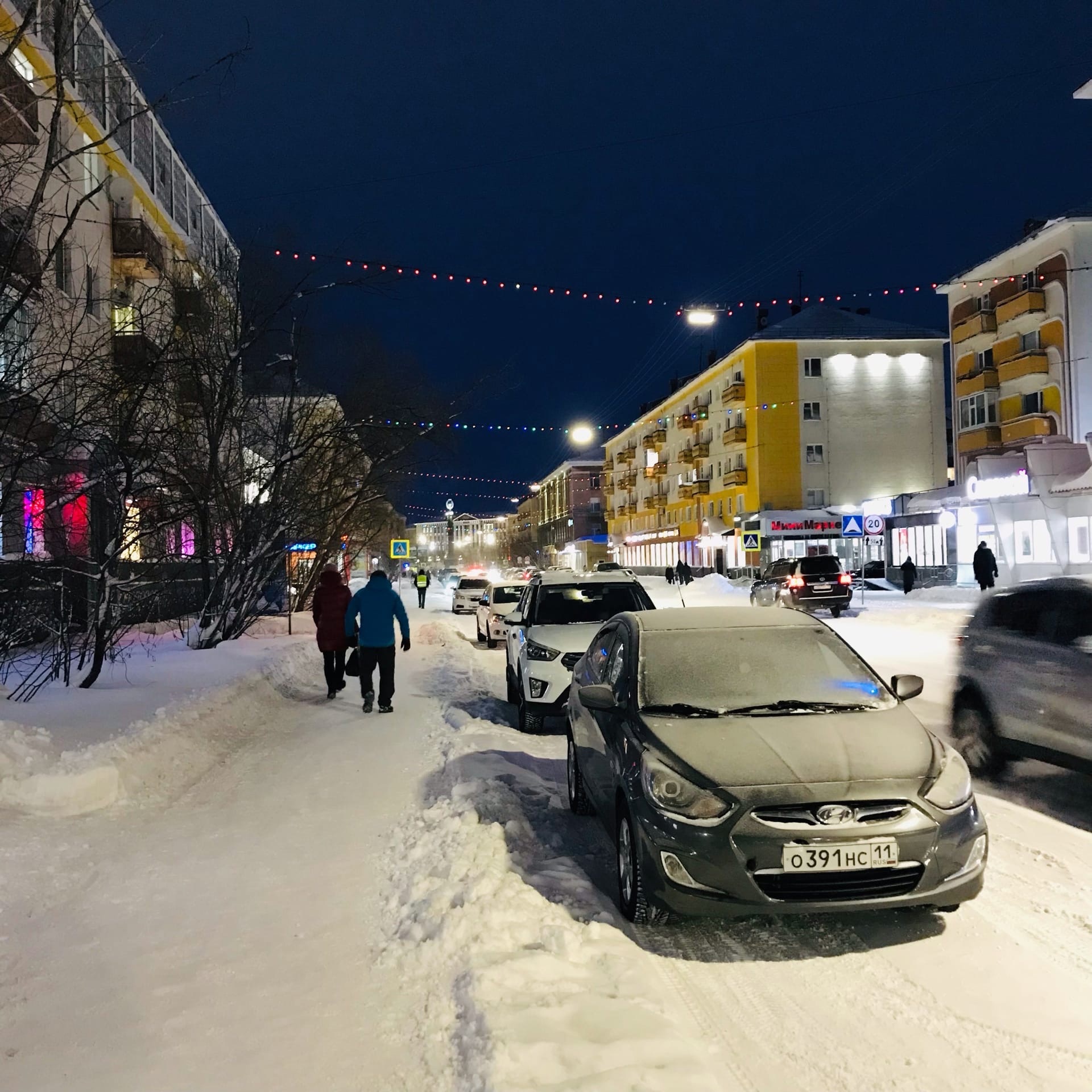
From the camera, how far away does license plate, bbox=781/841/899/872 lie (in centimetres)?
420

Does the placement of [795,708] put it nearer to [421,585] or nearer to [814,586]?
[814,586]

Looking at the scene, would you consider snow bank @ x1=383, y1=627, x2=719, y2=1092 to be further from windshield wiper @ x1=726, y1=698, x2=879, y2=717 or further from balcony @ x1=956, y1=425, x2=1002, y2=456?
balcony @ x1=956, y1=425, x2=1002, y2=456

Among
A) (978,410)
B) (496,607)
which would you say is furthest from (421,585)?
(978,410)

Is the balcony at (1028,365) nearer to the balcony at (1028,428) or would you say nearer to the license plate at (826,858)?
the balcony at (1028,428)

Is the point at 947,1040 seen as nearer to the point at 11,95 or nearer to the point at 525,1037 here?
the point at 525,1037

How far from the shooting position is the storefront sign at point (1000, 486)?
33188mm

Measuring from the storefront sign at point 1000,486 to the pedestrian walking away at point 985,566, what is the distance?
5.93 metres

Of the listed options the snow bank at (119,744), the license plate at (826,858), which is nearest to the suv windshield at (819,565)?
the snow bank at (119,744)

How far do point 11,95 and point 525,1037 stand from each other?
1896cm

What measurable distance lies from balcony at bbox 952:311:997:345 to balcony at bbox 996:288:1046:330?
1101 millimetres

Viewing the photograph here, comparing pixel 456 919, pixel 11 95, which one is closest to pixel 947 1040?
pixel 456 919

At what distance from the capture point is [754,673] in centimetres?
565

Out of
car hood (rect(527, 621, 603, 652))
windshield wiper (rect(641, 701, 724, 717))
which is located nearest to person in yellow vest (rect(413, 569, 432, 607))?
car hood (rect(527, 621, 603, 652))

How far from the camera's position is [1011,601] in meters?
7.66
